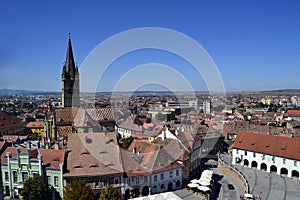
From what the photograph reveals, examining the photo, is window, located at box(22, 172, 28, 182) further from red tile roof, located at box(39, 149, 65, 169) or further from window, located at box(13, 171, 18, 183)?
red tile roof, located at box(39, 149, 65, 169)

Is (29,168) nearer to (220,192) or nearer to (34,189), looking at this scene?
(34,189)

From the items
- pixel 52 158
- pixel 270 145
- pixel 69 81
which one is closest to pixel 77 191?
pixel 52 158

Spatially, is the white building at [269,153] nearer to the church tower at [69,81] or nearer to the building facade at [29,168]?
the building facade at [29,168]

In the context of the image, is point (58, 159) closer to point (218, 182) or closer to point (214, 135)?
point (218, 182)

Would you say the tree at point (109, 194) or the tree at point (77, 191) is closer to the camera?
the tree at point (77, 191)

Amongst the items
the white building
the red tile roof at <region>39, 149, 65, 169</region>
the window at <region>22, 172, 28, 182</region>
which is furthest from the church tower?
the white building

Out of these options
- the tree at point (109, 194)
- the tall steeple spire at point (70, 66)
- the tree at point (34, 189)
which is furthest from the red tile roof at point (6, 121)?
the tree at point (109, 194)
